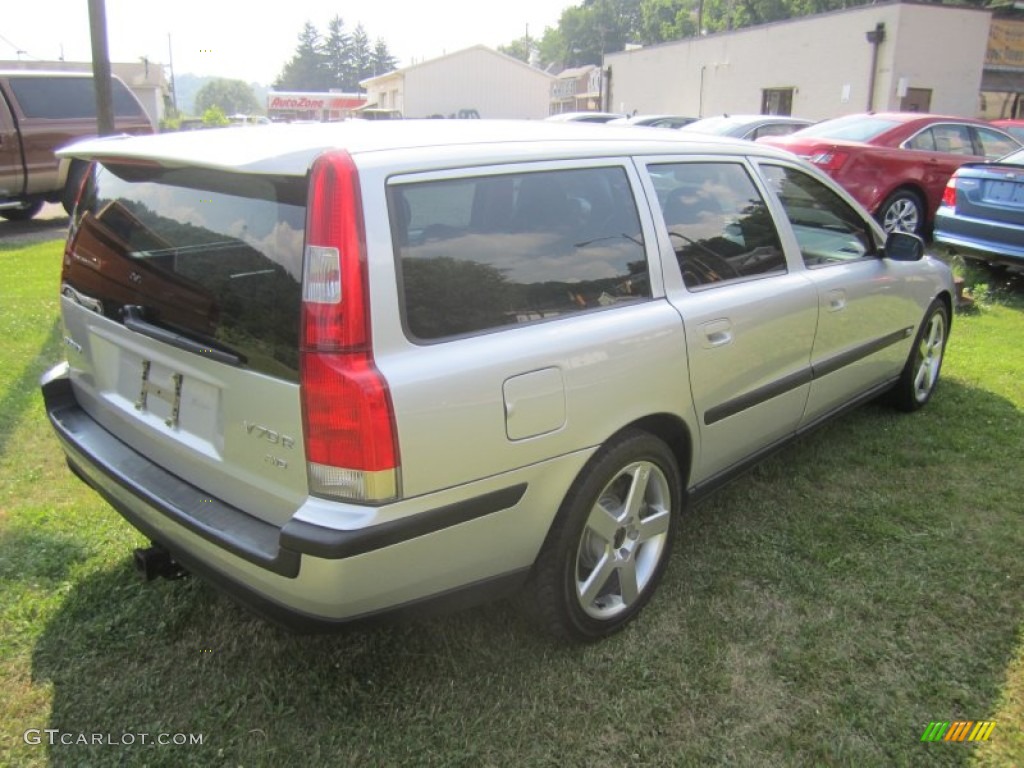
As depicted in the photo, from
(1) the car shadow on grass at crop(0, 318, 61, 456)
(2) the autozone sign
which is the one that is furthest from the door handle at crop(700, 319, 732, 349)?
(2) the autozone sign

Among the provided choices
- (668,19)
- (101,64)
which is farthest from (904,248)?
(668,19)

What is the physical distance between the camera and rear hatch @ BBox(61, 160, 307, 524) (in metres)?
2.04

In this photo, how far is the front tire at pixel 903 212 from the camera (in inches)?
341

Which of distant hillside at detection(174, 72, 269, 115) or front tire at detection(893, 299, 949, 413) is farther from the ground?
distant hillside at detection(174, 72, 269, 115)

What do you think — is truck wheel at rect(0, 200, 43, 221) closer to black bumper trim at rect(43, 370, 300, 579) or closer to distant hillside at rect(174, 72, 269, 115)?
black bumper trim at rect(43, 370, 300, 579)

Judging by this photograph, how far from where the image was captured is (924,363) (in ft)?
15.3

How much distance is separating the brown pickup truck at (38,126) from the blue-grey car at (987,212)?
979 centimetres

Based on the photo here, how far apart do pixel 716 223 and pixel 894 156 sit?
6.66 metres

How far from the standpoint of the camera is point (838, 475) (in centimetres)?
388

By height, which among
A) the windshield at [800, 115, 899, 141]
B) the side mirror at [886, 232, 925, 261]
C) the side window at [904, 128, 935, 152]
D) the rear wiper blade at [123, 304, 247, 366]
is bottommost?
the rear wiper blade at [123, 304, 247, 366]

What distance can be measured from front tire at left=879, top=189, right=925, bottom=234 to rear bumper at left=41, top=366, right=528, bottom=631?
7.81 meters

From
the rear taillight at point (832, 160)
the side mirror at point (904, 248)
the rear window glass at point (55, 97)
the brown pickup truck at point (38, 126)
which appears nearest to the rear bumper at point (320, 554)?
the side mirror at point (904, 248)

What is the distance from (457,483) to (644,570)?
1024 mm

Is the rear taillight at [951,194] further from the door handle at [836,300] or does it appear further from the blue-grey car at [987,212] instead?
the door handle at [836,300]
